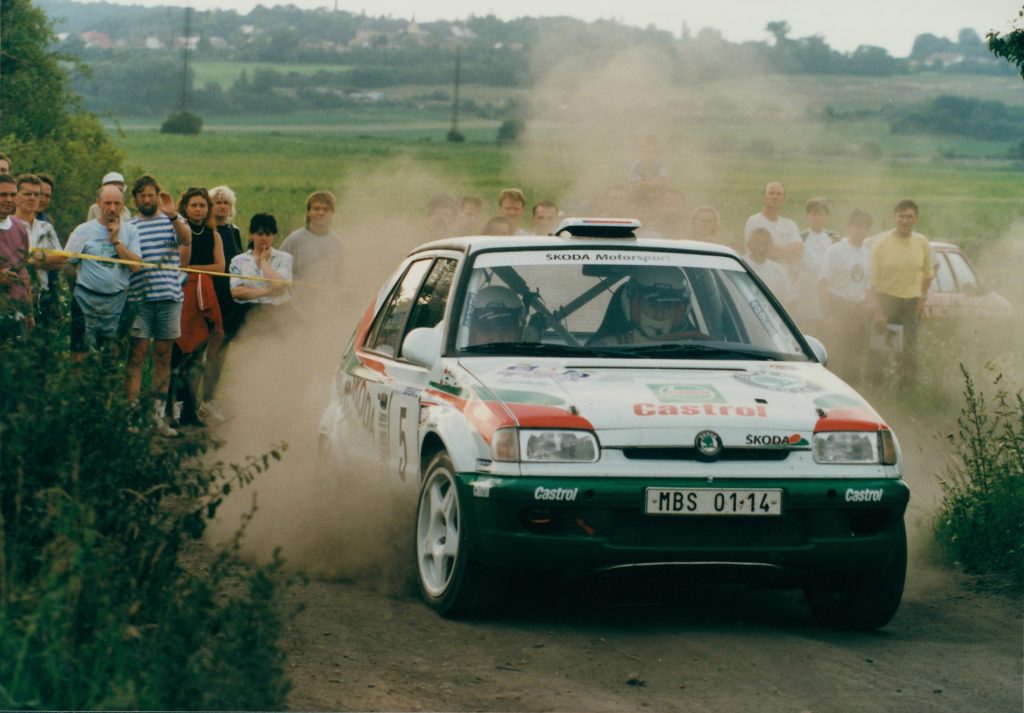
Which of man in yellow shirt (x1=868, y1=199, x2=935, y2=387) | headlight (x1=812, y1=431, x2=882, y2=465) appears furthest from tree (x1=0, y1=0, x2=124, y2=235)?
headlight (x1=812, y1=431, x2=882, y2=465)

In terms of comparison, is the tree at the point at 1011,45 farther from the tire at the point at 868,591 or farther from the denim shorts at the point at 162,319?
the denim shorts at the point at 162,319

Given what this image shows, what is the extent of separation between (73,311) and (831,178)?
148 ft

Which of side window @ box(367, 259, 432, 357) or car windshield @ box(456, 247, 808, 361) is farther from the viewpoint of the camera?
side window @ box(367, 259, 432, 357)

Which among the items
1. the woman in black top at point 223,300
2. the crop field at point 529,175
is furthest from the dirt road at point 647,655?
the crop field at point 529,175

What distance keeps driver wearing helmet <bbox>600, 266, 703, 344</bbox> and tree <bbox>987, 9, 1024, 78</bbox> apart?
2417mm

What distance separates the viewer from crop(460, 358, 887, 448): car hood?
7297 mm

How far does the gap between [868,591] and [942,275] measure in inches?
A: 620

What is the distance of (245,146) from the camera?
8062 centimetres

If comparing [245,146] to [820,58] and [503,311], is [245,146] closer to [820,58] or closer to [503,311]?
[820,58]

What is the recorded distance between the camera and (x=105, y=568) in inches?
216

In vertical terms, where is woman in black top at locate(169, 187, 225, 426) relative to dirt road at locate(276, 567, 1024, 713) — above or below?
above

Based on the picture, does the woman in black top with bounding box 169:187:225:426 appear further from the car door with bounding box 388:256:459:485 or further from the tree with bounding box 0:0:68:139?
the tree with bounding box 0:0:68:139

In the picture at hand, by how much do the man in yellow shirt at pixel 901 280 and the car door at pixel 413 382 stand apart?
28.8ft

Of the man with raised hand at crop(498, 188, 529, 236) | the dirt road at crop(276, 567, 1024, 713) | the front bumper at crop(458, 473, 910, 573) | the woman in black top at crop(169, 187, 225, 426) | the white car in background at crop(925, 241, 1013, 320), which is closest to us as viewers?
the dirt road at crop(276, 567, 1024, 713)
